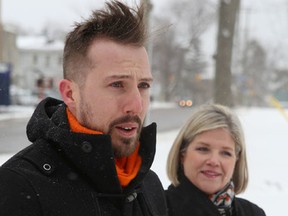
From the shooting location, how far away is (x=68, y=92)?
184 cm

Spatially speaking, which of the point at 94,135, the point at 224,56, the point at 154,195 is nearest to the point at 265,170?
the point at 224,56

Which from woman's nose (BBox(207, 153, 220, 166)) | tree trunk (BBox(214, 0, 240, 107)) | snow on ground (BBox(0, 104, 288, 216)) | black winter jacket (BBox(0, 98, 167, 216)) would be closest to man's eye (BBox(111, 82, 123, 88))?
black winter jacket (BBox(0, 98, 167, 216))

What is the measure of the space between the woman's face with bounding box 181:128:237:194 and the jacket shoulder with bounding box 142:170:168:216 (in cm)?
71

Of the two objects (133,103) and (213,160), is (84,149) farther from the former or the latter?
(213,160)

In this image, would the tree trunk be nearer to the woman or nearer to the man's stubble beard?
the woman

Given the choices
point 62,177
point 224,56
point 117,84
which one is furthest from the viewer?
point 224,56

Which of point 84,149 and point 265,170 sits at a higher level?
point 84,149

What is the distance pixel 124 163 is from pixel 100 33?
0.50 m

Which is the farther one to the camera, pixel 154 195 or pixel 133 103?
pixel 154 195

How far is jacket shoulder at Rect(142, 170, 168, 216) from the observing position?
1994mm

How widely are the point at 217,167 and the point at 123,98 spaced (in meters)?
1.29

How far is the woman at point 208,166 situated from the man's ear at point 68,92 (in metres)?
1.26

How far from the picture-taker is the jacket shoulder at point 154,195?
1994 mm

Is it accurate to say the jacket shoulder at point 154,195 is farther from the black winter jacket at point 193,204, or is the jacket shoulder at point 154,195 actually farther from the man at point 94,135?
the black winter jacket at point 193,204
